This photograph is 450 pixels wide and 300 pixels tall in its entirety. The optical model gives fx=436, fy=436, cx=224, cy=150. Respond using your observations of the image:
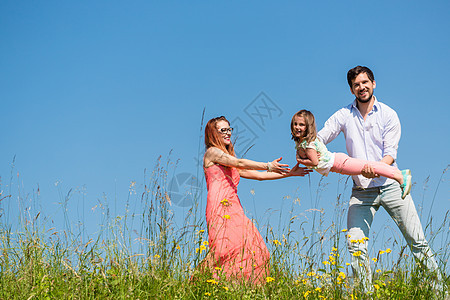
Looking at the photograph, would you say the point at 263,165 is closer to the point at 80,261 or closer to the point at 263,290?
the point at 263,290

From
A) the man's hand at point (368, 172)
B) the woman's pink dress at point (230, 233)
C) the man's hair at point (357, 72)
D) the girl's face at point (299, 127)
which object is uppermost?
the man's hair at point (357, 72)

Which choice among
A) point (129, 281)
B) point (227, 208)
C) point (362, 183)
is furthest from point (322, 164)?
point (129, 281)

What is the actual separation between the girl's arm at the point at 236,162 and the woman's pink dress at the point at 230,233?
90 millimetres

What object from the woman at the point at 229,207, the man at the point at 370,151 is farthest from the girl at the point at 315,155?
the woman at the point at 229,207

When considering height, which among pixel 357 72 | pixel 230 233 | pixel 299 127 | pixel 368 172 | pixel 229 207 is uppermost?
pixel 357 72

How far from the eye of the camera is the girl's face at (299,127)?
4645 mm

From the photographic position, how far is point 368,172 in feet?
14.4

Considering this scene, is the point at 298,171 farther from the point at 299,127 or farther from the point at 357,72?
the point at 357,72

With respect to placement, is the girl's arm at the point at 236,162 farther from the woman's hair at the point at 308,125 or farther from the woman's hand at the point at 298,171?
the woman's hair at the point at 308,125

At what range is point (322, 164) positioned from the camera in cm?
461

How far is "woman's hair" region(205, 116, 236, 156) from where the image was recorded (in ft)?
15.8

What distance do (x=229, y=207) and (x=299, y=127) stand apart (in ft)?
3.70

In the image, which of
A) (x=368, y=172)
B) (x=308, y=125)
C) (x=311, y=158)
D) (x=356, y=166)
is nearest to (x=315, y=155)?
(x=311, y=158)

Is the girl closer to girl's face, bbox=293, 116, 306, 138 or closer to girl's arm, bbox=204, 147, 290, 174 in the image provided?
girl's face, bbox=293, 116, 306, 138
